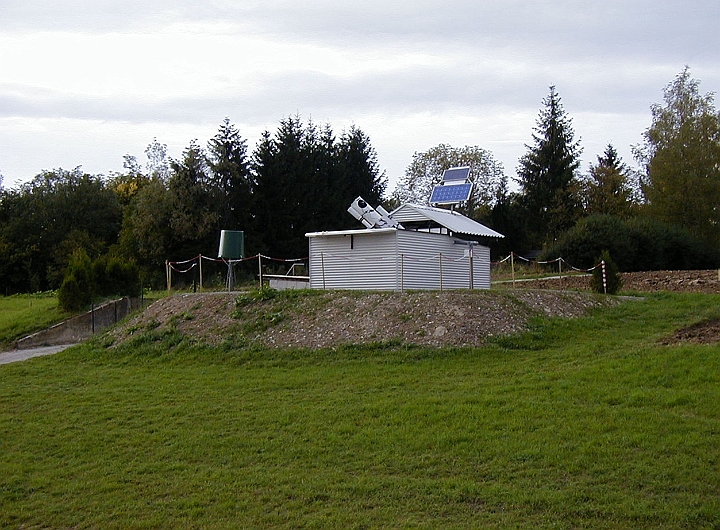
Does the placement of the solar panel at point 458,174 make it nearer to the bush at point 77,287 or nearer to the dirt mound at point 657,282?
the dirt mound at point 657,282

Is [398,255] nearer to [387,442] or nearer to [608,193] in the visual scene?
[387,442]

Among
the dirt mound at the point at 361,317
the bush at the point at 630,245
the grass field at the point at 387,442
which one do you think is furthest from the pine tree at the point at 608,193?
the grass field at the point at 387,442

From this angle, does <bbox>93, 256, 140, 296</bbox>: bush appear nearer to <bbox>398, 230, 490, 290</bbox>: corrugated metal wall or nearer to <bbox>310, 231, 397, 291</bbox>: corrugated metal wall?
<bbox>310, 231, 397, 291</bbox>: corrugated metal wall

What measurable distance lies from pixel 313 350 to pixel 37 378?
5468 millimetres

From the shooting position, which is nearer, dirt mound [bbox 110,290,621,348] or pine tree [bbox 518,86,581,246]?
dirt mound [bbox 110,290,621,348]

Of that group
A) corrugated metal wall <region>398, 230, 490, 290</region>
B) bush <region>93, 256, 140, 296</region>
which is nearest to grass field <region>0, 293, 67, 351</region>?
bush <region>93, 256, 140, 296</region>

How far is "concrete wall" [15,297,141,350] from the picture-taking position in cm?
2320

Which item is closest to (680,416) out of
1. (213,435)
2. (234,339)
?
(213,435)

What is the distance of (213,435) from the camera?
9766 millimetres

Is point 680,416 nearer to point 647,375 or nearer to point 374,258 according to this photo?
point 647,375

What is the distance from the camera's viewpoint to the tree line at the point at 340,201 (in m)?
39.8

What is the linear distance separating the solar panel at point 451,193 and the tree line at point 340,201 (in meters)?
11.1

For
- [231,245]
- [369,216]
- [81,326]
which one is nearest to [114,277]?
[81,326]

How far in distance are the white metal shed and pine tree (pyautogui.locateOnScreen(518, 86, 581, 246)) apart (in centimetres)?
2812
